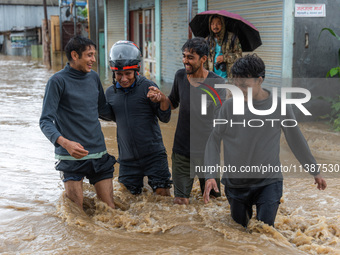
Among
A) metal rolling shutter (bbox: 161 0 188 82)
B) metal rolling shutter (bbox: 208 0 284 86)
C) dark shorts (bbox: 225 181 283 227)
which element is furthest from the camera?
metal rolling shutter (bbox: 161 0 188 82)

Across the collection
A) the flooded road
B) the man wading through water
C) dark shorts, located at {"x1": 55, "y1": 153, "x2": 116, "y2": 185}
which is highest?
the man wading through water

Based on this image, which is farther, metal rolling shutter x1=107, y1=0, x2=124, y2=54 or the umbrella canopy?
metal rolling shutter x1=107, y1=0, x2=124, y2=54

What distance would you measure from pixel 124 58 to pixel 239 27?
271 centimetres

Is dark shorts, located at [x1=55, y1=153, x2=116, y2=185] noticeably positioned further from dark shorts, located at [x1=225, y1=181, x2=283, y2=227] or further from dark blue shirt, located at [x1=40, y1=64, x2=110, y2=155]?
dark shorts, located at [x1=225, y1=181, x2=283, y2=227]

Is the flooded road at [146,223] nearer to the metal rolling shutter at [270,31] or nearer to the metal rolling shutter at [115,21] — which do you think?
the metal rolling shutter at [270,31]

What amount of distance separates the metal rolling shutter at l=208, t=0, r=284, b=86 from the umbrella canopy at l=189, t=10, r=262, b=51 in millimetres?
2300

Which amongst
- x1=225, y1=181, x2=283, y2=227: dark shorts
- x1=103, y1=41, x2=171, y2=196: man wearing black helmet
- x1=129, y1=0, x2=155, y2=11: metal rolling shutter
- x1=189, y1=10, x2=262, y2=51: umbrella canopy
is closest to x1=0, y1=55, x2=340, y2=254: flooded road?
x1=225, y1=181, x2=283, y2=227: dark shorts

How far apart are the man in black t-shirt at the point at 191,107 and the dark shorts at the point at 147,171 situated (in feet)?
0.54

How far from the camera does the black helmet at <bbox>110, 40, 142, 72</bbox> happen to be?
4426 mm

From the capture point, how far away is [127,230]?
4.18 meters

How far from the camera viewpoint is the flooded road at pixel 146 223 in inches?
148

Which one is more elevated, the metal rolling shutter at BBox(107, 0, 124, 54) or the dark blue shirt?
the metal rolling shutter at BBox(107, 0, 124, 54)

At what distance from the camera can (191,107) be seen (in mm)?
4438

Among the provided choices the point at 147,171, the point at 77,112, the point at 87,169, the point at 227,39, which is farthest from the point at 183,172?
the point at 227,39
